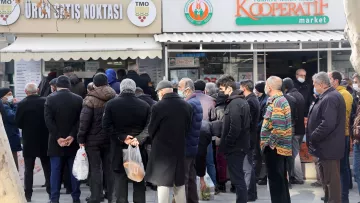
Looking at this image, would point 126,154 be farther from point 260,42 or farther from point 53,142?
point 260,42

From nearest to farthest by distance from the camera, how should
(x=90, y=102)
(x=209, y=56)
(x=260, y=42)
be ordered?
1. (x=90, y=102)
2. (x=260, y=42)
3. (x=209, y=56)

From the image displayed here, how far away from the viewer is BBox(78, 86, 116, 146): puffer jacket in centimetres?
686

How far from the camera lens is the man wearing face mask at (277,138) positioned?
20.1 feet

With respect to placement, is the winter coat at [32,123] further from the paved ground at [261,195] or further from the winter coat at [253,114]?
the winter coat at [253,114]

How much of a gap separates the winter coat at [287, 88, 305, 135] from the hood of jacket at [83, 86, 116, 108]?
3.19m

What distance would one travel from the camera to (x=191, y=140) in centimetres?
646

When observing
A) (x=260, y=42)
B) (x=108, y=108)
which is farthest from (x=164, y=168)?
(x=260, y=42)

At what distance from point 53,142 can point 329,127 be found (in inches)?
160

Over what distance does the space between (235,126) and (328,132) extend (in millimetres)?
1234

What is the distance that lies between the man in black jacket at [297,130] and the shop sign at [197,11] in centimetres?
492

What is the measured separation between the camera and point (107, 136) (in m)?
6.95

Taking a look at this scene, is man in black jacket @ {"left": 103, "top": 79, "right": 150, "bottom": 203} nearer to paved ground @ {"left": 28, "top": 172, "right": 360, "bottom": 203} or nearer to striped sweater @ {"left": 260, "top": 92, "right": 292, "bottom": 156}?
paved ground @ {"left": 28, "top": 172, "right": 360, "bottom": 203}

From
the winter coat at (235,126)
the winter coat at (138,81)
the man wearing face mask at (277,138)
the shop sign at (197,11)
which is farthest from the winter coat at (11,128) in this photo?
the shop sign at (197,11)

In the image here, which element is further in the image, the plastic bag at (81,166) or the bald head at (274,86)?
the plastic bag at (81,166)
